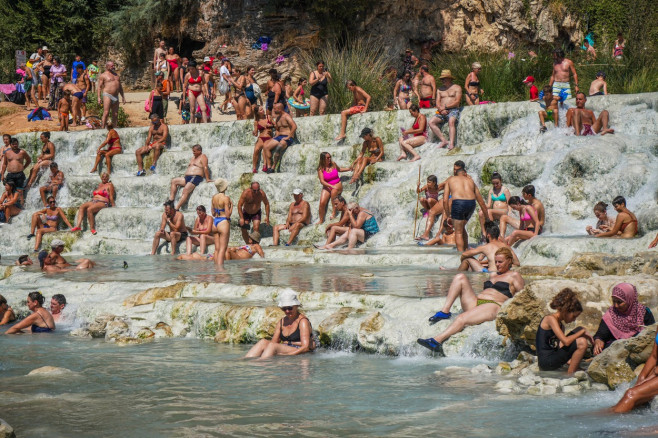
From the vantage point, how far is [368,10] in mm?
27125

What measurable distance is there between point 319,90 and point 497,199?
22.8ft

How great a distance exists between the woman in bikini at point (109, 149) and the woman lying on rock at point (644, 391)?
1573 cm

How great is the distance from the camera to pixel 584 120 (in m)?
16.1

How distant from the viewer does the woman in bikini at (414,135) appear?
17484mm

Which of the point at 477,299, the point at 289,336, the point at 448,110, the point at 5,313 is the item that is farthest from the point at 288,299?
the point at 448,110

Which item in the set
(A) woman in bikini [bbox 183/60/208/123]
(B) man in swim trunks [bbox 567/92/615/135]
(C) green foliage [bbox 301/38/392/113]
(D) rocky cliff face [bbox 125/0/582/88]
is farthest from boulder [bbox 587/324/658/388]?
(D) rocky cliff face [bbox 125/0/582/88]

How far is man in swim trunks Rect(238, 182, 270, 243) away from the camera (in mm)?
16391

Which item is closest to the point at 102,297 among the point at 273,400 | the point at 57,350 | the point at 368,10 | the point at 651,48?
the point at 57,350

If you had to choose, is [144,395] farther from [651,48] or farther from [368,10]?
[368,10]

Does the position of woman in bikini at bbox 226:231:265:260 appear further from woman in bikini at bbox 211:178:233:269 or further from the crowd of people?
woman in bikini at bbox 211:178:233:269

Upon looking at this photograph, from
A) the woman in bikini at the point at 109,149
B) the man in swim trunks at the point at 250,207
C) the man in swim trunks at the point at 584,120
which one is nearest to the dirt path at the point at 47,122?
the woman in bikini at the point at 109,149

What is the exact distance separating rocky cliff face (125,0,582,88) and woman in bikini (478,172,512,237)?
13.0 meters

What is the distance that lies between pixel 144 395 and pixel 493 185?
8.79 metres

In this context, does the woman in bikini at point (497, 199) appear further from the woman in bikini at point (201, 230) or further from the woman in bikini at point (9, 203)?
the woman in bikini at point (9, 203)
